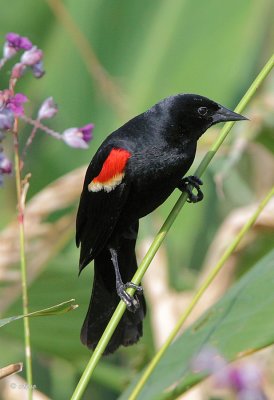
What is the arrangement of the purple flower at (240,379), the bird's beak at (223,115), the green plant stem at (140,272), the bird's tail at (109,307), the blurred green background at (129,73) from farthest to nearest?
the blurred green background at (129,73) → the bird's tail at (109,307) → the bird's beak at (223,115) → the green plant stem at (140,272) → the purple flower at (240,379)

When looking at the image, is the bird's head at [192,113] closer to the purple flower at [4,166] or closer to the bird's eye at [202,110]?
the bird's eye at [202,110]

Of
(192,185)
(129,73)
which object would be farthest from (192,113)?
(129,73)

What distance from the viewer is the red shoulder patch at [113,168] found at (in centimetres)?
168

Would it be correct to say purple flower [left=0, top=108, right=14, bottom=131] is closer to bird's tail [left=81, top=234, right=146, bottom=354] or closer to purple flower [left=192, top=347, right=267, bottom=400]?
purple flower [left=192, top=347, right=267, bottom=400]

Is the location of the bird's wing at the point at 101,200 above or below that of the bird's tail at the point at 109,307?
above

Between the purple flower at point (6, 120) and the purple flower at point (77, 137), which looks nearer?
the purple flower at point (6, 120)

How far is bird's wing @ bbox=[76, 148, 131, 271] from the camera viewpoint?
169cm

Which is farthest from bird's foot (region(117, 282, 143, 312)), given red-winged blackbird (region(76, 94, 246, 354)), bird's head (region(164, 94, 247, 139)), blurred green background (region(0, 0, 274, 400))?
blurred green background (region(0, 0, 274, 400))

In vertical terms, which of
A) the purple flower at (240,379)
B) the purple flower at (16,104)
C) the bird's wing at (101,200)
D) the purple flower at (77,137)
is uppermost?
the purple flower at (16,104)

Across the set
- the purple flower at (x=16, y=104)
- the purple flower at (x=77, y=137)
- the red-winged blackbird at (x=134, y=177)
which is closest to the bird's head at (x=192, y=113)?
the red-winged blackbird at (x=134, y=177)

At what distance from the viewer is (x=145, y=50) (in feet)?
9.95

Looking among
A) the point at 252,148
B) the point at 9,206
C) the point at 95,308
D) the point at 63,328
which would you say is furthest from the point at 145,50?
the point at 95,308

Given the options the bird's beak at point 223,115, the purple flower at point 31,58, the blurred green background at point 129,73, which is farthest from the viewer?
the blurred green background at point 129,73

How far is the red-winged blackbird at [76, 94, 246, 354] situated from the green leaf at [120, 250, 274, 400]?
0.23 m
